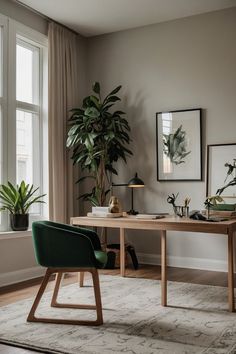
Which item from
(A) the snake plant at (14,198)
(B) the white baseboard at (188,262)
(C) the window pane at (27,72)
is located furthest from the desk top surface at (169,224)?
(C) the window pane at (27,72)

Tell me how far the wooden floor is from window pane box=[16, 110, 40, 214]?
1097 mm

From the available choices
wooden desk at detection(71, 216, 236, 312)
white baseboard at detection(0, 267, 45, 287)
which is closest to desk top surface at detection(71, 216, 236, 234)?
wooden desk at detection(71, 216, 236, 312)

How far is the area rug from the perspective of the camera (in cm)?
259

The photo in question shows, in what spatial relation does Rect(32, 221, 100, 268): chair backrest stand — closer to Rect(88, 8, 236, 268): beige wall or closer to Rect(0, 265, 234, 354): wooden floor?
Rect(0, 265, 234, 354): wooden floor

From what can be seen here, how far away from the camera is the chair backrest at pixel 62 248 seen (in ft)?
10.0

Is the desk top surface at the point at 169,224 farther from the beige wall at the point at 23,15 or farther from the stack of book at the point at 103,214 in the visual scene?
the beige wall at the point at 23,15

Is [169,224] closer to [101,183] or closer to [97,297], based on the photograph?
[97,297]

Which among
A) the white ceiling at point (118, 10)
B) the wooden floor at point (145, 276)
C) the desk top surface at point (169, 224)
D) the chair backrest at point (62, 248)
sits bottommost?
the wooden floor at point (145, 276)

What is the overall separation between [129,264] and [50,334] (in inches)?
105

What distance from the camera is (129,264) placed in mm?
5422

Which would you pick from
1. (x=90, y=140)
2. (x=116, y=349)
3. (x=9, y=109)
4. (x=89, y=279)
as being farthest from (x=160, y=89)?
(x=116, y=349)

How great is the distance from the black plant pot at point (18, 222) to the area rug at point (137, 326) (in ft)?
3.15

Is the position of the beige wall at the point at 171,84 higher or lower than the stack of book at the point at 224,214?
higher

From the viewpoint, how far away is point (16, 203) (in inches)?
179
